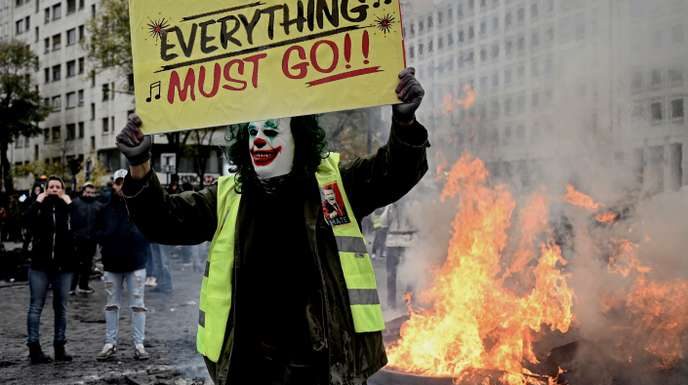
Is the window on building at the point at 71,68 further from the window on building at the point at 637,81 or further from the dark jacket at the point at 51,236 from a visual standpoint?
the window on building at the point at 637,81

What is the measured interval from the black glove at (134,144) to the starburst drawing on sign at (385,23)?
104 centimetres

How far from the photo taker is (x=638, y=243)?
19.0 ft

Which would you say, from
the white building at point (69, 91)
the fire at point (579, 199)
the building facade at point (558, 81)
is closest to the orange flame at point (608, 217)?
the fire at point (579, 199)

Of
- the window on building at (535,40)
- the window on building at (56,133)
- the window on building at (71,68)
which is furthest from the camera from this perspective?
the window on building at (56,133)

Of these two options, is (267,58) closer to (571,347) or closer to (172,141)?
(571,347)

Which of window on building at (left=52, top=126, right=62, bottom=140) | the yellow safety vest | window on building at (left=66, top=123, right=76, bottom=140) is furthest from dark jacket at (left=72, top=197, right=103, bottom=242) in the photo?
window on building at (left=52, top=126, right=62, bottom=140)

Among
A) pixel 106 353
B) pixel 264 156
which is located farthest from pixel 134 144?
pixel 106 353

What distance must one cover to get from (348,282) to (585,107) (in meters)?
4.78

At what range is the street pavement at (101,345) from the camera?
5676 mm

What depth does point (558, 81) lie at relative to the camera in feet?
21.8

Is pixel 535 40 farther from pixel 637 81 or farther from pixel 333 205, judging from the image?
pixel 333 205

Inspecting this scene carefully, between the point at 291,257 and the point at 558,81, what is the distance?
4.97 meters

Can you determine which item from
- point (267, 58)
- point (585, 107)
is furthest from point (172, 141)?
point (267, 58)

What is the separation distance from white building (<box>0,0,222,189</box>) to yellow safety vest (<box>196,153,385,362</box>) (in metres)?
42.4
